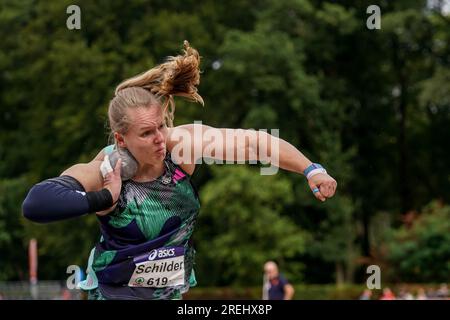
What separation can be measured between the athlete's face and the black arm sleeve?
376 millimetres

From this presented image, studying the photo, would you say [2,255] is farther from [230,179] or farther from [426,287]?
[426,287]

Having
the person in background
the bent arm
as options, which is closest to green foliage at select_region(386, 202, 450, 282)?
the person in background

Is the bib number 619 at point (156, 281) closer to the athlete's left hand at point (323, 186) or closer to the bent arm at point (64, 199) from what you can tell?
the bent arm at point (64, 199)

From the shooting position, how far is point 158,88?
5.14 metres

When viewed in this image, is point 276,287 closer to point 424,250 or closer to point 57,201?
point 57,201

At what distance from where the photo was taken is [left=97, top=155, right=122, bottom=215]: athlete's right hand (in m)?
4.79

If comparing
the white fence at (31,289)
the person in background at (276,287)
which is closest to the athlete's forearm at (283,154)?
the person in background at (276,287)

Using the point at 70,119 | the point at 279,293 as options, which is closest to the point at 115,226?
the point at 279,293

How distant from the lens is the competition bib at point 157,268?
4984 mm

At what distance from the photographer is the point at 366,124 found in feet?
145

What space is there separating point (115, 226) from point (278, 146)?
88cm

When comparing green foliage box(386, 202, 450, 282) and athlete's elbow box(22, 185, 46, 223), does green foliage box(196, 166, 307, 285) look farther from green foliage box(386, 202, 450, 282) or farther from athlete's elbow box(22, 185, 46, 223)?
athlete's elbow box(22, 185, 46, 223)

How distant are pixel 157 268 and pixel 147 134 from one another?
65 centimetres

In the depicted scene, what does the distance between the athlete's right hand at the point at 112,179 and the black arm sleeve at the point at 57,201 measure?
122mm
